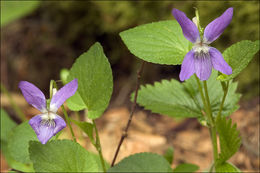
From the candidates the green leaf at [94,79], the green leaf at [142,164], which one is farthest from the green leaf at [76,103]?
the green leaf at [142,164]

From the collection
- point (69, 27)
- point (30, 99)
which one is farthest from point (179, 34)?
point (69, 27)

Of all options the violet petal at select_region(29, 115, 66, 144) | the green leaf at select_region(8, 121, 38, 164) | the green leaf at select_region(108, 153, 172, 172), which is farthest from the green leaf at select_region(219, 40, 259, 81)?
the green leaf at select_region(8, 121, 38, 164)

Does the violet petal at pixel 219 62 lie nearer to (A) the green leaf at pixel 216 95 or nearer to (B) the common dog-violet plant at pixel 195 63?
(B) the common dog-violet plant at pixel 195 63

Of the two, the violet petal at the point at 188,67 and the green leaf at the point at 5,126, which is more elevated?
the violet petal at the point at 188,67

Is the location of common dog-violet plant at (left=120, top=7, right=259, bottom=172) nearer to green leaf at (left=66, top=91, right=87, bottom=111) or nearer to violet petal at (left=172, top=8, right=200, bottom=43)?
violet petal at (left=172, top=8, right=200, bottom=43)

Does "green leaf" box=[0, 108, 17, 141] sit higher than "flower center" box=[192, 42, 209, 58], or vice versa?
A: "flower center" box=[192, 42, 209, 58]

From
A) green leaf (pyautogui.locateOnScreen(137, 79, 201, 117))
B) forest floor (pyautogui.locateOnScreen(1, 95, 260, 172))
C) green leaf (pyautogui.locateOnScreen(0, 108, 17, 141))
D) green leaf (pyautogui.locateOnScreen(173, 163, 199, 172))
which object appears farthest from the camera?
forest floor (pyautogui.locateOnScreen(1, 95, 260, 172))

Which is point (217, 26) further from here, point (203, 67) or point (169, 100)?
point (169, 100)
